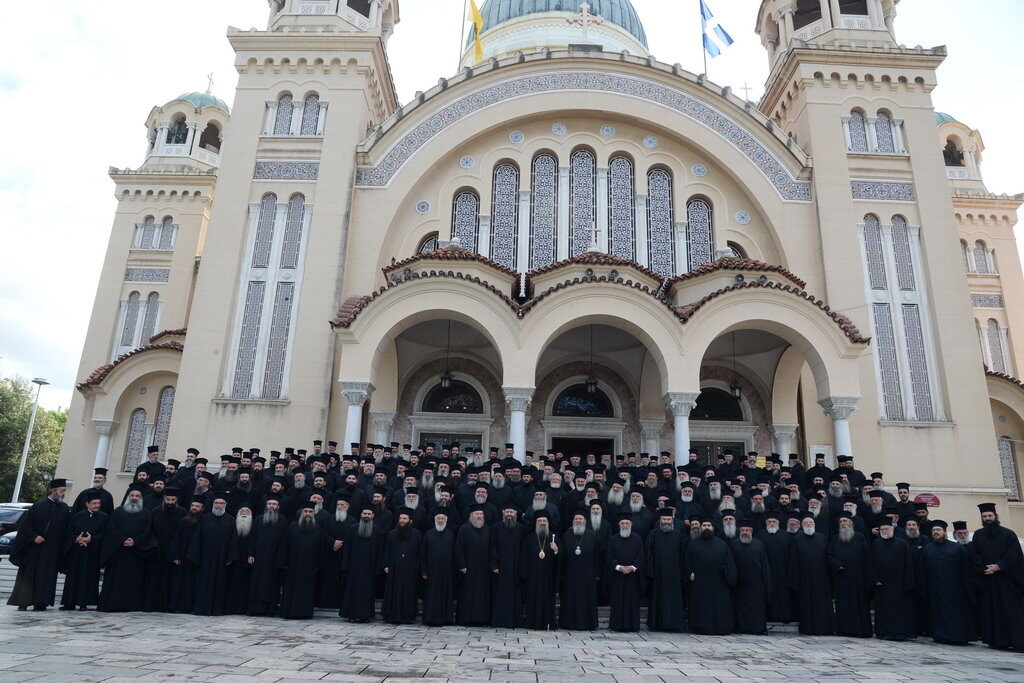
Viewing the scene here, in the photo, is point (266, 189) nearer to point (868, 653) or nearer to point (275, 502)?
point (275, 502)

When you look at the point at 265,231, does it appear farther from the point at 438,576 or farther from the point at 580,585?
the point at 580,585

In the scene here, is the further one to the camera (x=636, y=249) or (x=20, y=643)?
(x=636, y=249)

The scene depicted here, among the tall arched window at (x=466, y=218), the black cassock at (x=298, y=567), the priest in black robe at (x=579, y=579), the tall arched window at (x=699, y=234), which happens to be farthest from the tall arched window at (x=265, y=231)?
the priest in black robe at (x=579, y=579)

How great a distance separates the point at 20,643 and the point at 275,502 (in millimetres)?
3348

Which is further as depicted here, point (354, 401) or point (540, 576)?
point (354, 401)

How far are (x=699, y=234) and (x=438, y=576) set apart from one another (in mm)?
11808

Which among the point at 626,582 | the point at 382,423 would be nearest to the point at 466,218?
the point at 382,423

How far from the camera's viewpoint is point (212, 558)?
8.92 metres

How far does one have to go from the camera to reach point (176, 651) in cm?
591

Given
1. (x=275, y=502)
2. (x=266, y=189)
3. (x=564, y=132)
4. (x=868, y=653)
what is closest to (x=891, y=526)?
(x=868, y=653)

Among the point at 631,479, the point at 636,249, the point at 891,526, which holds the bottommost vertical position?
the point at 891,526

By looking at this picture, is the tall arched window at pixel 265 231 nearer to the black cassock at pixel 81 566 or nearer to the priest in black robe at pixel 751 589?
the black cassock at pixel 81 566

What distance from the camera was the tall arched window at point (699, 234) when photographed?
17.1 metres

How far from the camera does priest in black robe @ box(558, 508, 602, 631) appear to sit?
8.57 m
